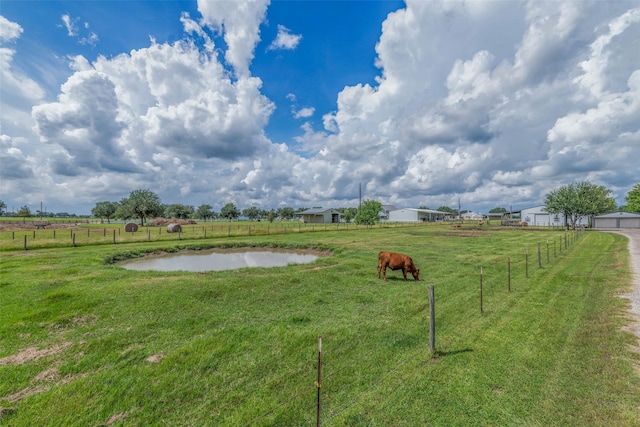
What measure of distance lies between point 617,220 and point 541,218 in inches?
514

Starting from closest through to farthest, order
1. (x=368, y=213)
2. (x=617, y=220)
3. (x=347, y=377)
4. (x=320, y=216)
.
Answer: (x=347, y=377) → (x=617, y=220) → (x=368, y=213) → (x=320, y=216)

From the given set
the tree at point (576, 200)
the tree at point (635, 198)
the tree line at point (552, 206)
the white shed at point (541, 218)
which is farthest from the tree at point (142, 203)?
the tree at point (635, 198)

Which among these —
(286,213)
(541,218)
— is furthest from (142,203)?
(541,218)

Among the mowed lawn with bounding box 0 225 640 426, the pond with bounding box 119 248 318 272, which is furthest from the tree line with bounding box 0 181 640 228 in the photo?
the mowed lawn with bounding box 0 225 640 426

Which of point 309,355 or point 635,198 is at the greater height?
point 635,198

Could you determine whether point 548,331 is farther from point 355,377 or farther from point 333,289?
point 333,289

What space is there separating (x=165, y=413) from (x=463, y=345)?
5.38 meters

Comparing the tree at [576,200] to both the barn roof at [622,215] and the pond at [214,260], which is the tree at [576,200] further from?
the pond at [214,260]

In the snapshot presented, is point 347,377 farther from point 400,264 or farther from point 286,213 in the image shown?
point 286,213

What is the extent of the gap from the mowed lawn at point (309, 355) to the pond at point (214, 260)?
15.5 ft

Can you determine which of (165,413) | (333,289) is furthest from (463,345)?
(165,413)

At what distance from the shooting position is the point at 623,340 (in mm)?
5477

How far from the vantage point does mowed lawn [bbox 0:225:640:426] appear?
147 inches

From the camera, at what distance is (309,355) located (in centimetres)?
523
